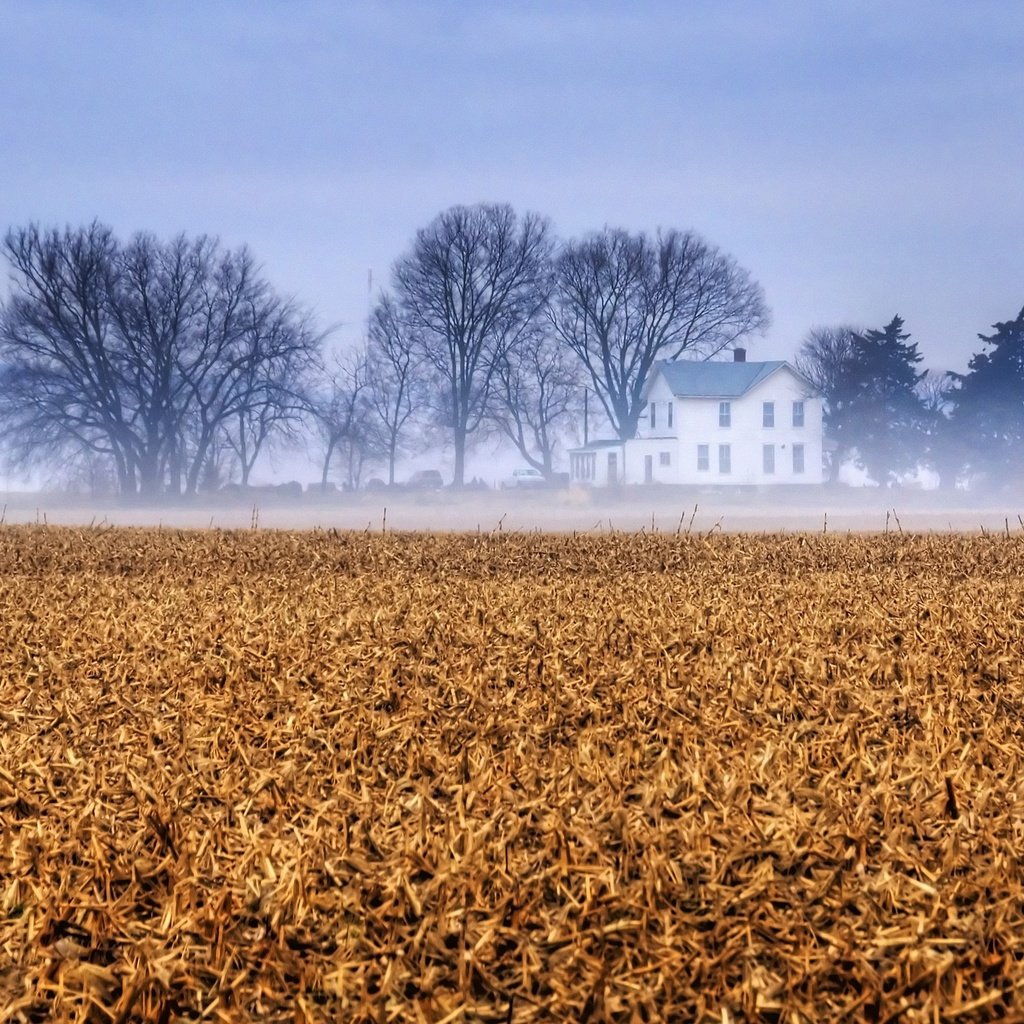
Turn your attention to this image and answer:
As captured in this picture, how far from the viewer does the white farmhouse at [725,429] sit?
47.6 metres

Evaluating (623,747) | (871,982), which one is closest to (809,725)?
(623,747)

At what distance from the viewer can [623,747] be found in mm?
4047

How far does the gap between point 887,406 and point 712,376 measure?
8.32m

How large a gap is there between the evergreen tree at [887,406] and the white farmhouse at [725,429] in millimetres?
2524

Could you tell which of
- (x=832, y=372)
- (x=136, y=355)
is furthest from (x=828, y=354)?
(x=136, y=355)

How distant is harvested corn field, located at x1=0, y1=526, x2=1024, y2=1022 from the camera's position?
2.41 m

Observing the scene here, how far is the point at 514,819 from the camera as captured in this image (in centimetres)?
304

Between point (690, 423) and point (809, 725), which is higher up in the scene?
point (690, 423)

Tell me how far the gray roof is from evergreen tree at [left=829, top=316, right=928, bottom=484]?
4503mm

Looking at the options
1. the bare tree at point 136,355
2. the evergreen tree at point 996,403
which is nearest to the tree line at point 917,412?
the evergreen tree at point 996,403

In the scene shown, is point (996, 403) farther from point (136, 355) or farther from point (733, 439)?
point (136, 355)

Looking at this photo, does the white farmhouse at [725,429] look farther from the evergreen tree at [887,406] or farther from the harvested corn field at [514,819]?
the harvested corn field at [514,819]

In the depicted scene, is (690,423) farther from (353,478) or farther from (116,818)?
(116,818)

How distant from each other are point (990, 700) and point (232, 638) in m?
3.93
